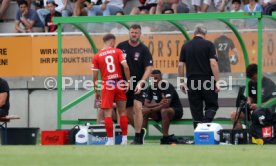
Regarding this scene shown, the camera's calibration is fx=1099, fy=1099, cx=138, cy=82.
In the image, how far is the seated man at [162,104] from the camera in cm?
2136

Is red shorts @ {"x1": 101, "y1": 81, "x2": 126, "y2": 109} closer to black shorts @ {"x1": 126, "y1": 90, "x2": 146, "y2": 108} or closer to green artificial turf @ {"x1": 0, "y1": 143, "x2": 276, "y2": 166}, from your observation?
black shorts @ {"x1": 126, "y1": 90, "x2": 146, "y2": 108}

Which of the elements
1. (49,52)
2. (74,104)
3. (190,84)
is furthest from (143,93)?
(49,52)

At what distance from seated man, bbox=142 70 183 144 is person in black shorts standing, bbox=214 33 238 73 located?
3.53 feet

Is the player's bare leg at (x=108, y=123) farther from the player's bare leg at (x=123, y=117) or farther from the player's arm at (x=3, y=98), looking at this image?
the player's arm at (x=3, y=98)

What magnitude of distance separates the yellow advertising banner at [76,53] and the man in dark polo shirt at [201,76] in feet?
4.02

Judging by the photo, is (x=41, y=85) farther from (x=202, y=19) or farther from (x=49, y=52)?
(x=202, y=19)

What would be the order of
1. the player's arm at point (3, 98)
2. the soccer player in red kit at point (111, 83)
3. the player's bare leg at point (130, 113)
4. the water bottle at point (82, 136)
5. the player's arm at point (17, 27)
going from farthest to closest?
the player's arm at point (17, 27), the player's arm at point (3, 98), the player's bare leg at point (130, 113), the water bottle at point (82, 136), the soccer player in red kit at point (111, 83)

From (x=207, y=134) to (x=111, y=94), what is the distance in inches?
73.3

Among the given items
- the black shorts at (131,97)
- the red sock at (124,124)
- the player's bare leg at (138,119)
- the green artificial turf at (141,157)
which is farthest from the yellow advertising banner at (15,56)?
the green artificial turf at (141,157)

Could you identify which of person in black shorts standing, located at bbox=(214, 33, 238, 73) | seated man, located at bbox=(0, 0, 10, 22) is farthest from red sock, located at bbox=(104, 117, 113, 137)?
seated man, located at bbox=(0, 0, 10, 22)

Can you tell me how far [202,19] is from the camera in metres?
20.5

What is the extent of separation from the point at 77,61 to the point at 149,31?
204 cm

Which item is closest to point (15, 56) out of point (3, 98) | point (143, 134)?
point (3, 98)

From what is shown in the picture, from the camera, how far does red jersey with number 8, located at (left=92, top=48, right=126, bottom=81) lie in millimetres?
19766
